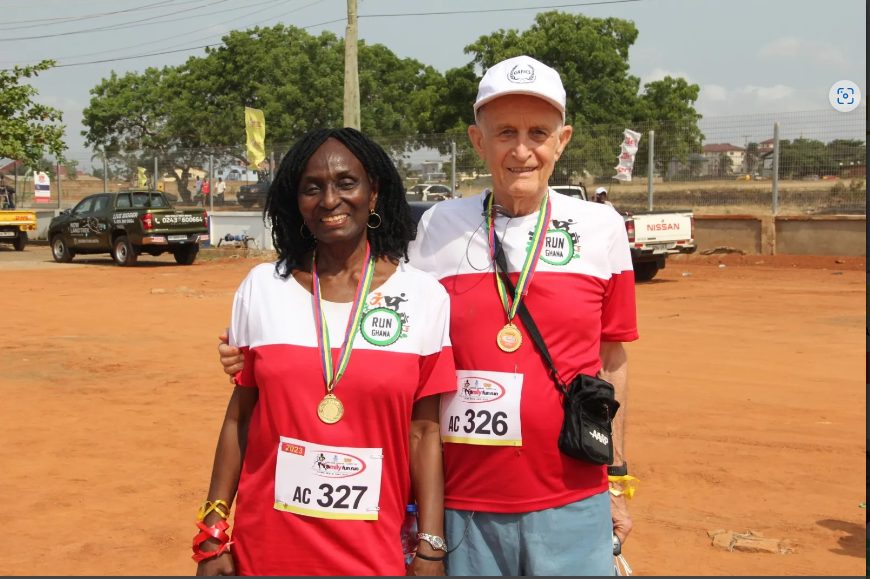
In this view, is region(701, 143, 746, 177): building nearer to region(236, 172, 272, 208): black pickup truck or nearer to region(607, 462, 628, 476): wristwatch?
region(236, 172, 272, 208): black pickup truck

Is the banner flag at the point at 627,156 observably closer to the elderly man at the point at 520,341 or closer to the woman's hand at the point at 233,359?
the elderly man at the point at 520,341

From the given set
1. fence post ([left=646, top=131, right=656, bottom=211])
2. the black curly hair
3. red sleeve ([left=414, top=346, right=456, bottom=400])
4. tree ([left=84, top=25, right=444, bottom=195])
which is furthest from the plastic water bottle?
tree ([left=84, top=25, right=444, bottom=195])

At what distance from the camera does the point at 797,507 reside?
631 centimetres

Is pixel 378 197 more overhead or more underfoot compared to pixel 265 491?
more overhead

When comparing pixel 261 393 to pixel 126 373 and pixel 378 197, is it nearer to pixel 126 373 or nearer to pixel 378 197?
pixel 378 197

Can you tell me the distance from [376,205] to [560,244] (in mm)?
537

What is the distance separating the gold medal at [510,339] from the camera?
279cm

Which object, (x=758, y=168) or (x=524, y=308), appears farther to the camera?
(x=758, y=168)

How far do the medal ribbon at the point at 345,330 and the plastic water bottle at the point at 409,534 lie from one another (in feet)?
1.44

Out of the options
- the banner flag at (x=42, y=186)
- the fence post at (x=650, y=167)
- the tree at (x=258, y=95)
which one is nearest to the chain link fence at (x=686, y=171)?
the fence post at (x=650, y=167)

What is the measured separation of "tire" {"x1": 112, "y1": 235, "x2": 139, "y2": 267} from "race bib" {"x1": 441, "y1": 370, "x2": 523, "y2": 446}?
23768 mm

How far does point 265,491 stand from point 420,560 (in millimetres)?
446

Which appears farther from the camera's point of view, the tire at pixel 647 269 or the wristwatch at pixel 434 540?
the tire at pixel 647 269

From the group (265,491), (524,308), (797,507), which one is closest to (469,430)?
(524,308)
